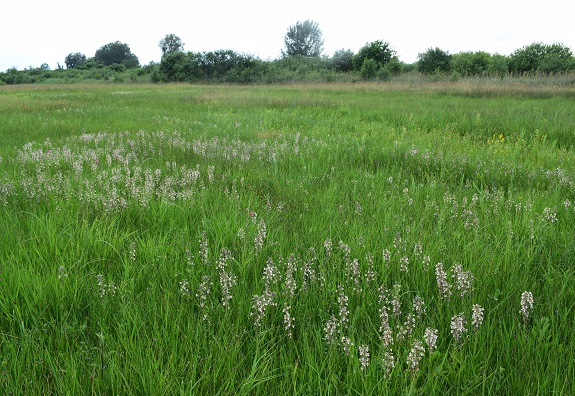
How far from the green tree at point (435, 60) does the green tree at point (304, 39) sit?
157 ft

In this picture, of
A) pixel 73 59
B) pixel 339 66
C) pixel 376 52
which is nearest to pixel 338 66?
pixel 339 66

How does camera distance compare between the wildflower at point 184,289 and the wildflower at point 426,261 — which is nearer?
the wildflower at point 184,289

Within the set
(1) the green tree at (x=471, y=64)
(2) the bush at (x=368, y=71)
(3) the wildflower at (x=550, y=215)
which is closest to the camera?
(3) the wildflower at (x=550, y=215)

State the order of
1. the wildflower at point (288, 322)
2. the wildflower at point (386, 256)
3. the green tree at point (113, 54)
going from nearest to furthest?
the wildflower at point (288, 322)
the wildflower at point (386, 256)
the green tree at point (113, 54)

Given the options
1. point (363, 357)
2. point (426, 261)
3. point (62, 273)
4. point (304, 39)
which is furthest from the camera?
point (304, 39)

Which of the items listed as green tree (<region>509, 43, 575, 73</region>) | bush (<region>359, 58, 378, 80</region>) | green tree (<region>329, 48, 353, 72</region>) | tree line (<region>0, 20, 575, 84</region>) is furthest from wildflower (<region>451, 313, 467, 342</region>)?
green tree (<region>329, 48, 353, 72</region>)

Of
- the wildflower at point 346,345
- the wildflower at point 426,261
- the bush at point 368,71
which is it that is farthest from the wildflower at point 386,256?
the bush at point 368,71

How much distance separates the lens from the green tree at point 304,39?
89062mm

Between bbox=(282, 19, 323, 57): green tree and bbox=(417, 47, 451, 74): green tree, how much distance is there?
4772cm

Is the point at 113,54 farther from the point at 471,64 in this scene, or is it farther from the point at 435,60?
the point at 471,64

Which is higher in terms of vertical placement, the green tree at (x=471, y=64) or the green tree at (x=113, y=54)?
the green tree at (x=113, y=54)

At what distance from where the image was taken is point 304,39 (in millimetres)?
90062

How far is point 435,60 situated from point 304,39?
52435mm

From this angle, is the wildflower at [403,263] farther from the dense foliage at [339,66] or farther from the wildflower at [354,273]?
the dense foliage at [339,66]
